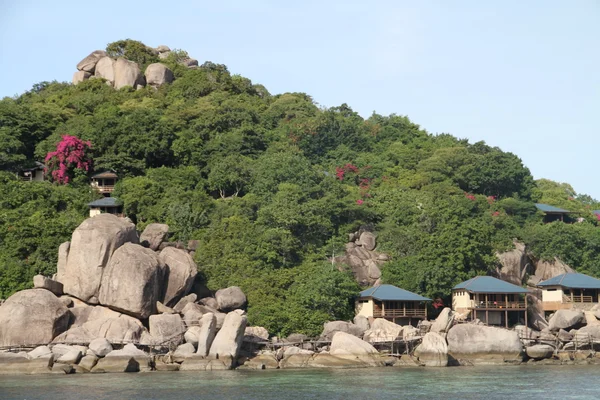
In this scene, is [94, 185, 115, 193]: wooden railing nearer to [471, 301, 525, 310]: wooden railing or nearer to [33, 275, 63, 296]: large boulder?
[33, 275, 63, 296]: large boulder

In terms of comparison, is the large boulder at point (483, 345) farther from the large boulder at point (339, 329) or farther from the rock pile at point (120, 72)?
the rock pile at point (120, 72)

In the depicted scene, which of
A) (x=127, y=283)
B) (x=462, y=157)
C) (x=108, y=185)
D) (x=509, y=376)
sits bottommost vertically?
(x=509, y=376)

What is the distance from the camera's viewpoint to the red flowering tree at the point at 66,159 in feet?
183

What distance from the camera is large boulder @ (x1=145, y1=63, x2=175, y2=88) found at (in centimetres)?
7825

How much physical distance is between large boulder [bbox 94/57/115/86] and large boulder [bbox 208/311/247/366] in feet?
141

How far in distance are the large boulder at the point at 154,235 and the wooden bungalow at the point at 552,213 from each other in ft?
99.0

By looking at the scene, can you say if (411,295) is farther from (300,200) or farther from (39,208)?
(39,208)

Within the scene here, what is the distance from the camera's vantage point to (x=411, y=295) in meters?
47.5

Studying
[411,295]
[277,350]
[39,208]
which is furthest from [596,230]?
[39,208]

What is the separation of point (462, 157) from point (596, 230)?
11.9m

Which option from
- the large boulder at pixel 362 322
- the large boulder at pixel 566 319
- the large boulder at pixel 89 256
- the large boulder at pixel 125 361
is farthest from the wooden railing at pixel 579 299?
the large boulder at pixel 89 256

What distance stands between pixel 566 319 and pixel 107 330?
25.5 meters

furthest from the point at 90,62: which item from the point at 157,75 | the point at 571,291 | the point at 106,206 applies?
the point at 571,291

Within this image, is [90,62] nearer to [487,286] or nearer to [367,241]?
[367,241]
